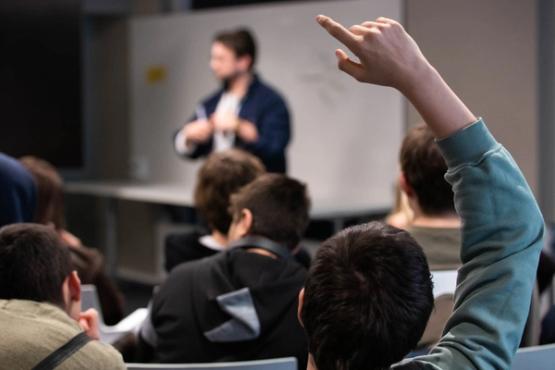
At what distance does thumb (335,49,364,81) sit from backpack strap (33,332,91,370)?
0.66 meters

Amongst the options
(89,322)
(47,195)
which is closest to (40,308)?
(89,322)

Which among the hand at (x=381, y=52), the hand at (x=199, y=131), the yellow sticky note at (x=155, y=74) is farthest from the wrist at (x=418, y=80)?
the yellow sticky note at (x=155, y=74)

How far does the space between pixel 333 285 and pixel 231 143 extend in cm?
428

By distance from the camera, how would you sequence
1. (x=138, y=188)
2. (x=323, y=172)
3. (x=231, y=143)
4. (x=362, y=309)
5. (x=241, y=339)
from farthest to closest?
(x=138, y=188)
(x=323, y=172)
(x=231, y=143)
(x=241, y=339)
(x=362, y=309)

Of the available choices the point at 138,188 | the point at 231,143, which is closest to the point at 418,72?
the point at 231,143

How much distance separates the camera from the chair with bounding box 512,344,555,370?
185 cm

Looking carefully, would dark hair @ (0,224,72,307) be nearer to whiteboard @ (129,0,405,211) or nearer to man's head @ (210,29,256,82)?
man's head @ (210,29,256,82)

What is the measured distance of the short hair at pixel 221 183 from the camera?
10.0 feet

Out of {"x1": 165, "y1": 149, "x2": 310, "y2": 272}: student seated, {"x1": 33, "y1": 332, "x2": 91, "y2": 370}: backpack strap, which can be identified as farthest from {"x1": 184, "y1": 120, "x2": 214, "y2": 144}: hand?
{"x1": 33, "y1": 332, "x2": 91, "y2": 370}: backpack strap

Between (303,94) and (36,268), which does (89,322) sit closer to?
(36,268)

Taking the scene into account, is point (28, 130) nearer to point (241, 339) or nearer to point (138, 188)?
point (138, 188)

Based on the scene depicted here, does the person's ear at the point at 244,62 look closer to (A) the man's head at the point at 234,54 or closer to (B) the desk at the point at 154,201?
(A) the man's head at the point at 234,54

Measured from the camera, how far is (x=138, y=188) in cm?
720

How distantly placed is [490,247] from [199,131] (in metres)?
4.32
